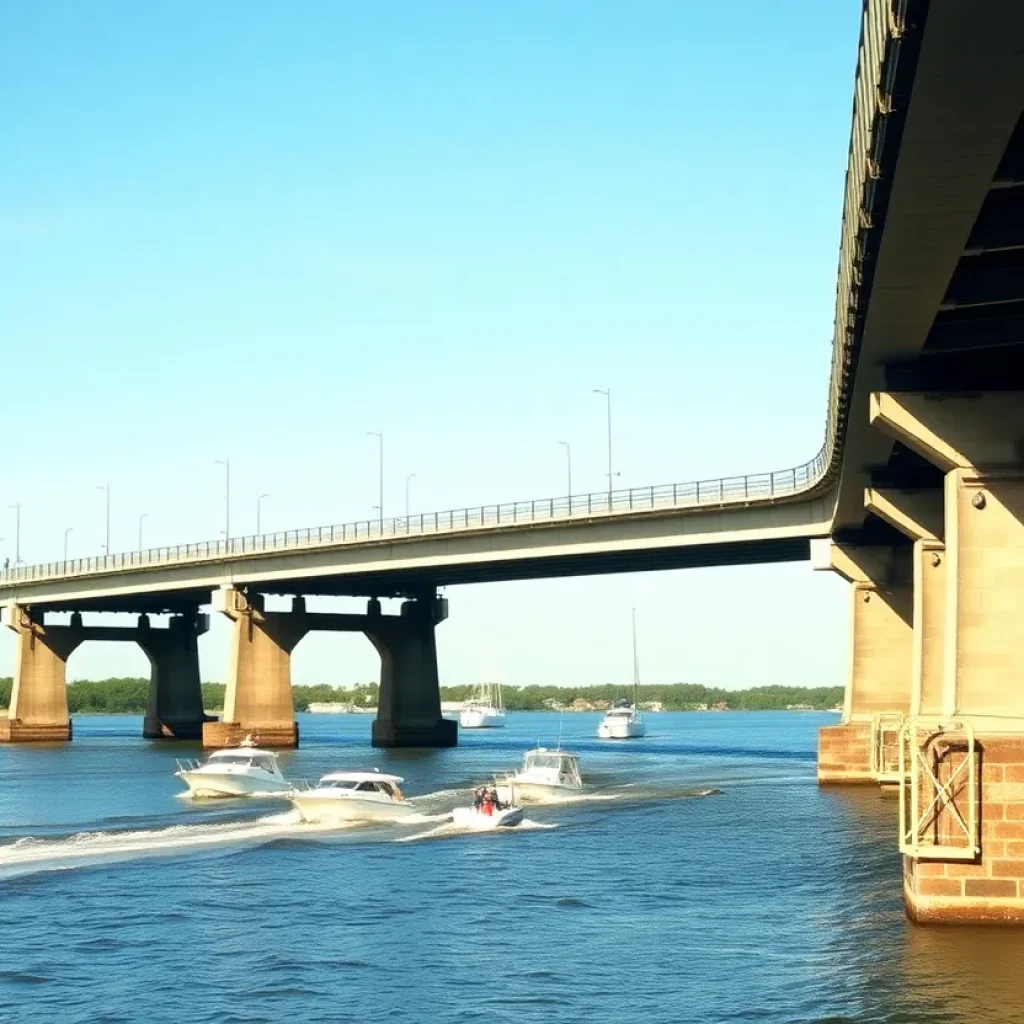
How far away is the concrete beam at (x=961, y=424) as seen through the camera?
36.8 metres

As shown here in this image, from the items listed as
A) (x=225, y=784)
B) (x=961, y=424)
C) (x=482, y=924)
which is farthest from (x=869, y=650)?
(x=482, y=924)

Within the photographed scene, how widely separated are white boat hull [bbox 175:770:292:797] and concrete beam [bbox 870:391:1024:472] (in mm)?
42360

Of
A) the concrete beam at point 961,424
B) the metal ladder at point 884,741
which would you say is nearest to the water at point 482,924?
the metal ladder at point 884,741

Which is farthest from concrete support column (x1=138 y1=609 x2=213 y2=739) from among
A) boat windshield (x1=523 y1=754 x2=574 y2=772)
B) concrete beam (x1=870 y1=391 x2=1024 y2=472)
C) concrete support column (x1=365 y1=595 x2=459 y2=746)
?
concrete beam (x1=870 y1=391 x2=1024 y2=472)

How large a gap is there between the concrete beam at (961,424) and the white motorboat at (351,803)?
27.4 m

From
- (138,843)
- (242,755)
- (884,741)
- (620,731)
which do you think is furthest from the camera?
(620,731)

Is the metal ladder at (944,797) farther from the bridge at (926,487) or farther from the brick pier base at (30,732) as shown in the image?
the brick pier base at (30,732)

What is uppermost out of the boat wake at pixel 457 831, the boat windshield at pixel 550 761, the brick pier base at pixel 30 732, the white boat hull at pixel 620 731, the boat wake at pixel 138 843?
the boat windshield at pixel 550 761

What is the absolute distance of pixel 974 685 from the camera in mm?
36031

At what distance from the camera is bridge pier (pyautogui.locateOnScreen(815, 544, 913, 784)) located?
76625 millimetres

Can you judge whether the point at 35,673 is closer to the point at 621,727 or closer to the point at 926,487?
the point at 621,727

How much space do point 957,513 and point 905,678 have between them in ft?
136

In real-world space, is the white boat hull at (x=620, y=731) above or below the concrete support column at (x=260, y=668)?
below

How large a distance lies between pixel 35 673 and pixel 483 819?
87915 mm
